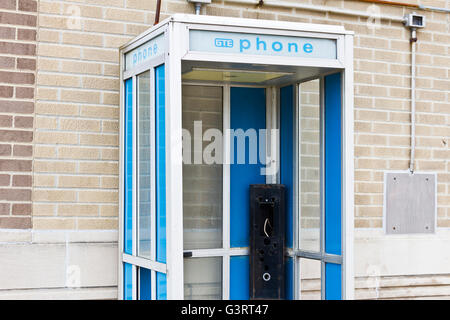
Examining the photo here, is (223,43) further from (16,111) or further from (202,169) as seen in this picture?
(16,111)

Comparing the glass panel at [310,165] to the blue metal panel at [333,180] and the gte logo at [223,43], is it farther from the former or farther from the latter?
the gte logo at [223,43]

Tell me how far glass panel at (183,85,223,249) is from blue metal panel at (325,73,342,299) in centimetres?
88

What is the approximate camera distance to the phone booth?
460cm

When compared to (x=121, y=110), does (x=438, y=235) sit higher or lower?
lower

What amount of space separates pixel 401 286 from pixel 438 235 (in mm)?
611

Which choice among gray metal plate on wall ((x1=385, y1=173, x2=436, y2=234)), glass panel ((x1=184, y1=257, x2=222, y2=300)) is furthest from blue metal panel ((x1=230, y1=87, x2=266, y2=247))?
gray metal plate on wall ((x1=385, y1=173, x2=436, y2=234))

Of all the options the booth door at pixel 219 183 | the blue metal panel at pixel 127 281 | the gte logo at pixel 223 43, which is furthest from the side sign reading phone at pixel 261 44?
the blue metal panel at pixel 127 281

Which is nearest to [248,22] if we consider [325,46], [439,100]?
[325,46]

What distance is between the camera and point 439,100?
672cm

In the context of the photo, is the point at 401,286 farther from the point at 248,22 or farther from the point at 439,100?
the point at 248,22

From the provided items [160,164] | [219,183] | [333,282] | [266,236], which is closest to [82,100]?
[160,164]

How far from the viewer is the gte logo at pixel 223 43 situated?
4621mm

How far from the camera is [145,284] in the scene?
5.02 metres

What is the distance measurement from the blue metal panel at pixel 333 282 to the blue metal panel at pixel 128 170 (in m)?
1.43
